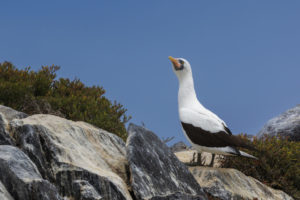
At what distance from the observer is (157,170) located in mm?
7223

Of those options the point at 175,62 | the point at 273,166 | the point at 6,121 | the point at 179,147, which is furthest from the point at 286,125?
the point at 6,121

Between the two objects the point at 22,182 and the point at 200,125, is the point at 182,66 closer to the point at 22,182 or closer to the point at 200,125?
the point at 200,125

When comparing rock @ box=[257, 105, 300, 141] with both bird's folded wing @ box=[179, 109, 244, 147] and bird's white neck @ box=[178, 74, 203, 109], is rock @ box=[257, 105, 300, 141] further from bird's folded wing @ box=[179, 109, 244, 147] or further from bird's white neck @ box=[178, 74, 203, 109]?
bird's folded wing @ box=[179, 109, 244, 147]

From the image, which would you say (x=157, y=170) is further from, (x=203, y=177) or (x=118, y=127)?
(x=118, y=127)

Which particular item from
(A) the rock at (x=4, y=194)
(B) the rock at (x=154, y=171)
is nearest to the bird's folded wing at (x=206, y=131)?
(B) the rock at (x=154, y=171)

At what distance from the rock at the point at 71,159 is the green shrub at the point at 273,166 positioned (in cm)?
517

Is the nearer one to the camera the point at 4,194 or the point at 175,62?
the point at 4,194

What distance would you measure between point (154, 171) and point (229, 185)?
3052mm

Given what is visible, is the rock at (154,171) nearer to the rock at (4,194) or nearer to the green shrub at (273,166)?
the rock at (4,194)

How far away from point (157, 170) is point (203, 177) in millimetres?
2589

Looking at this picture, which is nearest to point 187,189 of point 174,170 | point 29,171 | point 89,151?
point 174,170

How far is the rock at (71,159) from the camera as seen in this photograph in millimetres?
6172

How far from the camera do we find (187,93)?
34.8ft

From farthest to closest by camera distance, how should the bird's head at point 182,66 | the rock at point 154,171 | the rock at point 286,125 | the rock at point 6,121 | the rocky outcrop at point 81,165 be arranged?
the rock at point 286,125, the bird's head at point 182,66, the rock at point 154,171, the rock at point 6,121, the rocky outcrop at point 81,165
